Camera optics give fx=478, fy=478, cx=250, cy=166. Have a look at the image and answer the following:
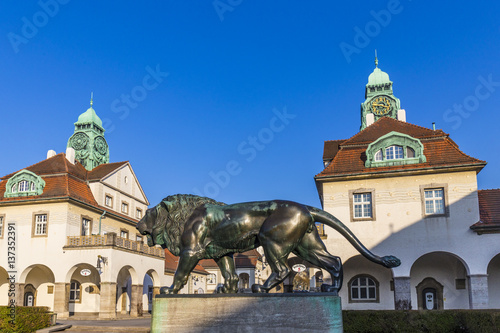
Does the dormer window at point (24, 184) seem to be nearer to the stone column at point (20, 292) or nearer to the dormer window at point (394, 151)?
the stone column at point (20, 292)

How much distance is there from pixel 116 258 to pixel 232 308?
2386 cm

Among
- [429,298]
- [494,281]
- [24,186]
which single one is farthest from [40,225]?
[494,281]

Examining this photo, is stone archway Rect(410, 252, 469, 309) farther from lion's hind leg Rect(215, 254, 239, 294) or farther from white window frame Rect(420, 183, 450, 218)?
lion's hind leg Rect(215, 254, 239, 294)

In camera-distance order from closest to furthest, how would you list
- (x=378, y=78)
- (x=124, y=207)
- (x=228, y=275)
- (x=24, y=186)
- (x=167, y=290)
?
1. (x=167, y=290)
2. (x=228, y=275)
3. (x=24, y=186)
4. (x=124, y=207)
5. (x=378, y=78)

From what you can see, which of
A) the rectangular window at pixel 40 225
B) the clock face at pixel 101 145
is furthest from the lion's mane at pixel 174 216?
the clock face at pixel 101 145

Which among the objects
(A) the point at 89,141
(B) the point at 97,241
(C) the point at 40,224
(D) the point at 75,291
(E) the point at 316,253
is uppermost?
(A) the point at 89,141

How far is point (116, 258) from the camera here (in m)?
28.5

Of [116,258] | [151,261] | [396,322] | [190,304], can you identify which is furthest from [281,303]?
[151,261]

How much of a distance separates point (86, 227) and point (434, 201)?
69.3 ft

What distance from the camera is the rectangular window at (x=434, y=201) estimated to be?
2264cm

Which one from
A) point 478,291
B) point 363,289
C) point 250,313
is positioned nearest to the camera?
point 250,313

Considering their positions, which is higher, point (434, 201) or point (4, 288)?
point (434, 201)

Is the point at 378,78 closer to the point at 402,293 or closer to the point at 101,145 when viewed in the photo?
the point at 101,145

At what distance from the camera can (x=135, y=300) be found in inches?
1216
